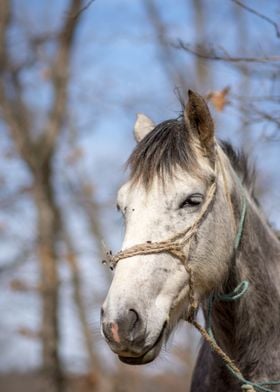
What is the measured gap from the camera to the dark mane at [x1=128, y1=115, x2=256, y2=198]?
12.5ft

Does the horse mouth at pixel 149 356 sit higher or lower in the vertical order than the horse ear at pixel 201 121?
lower

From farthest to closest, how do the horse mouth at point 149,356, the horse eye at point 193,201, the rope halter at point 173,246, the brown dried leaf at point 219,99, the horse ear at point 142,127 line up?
the brown dried leaf at point 219,99 → the horse ear at point 142,127 → the horse eye at point 193,201 → the rope halter at point 173,246 → the horse mouth at point 149,356

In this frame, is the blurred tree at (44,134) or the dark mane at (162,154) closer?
the dark mane at (162,154)

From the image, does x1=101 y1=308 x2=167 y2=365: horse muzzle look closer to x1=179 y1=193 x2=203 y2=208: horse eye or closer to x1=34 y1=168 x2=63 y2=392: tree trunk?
x1=179 y1=193 x2=203 y2=208: horse eye

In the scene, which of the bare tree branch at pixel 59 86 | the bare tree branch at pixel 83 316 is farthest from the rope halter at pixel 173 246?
the bare tree branch at pixel 83 316

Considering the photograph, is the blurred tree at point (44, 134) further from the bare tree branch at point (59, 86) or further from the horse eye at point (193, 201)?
the horse eye at point (193, 201)

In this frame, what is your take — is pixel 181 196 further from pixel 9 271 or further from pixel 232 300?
pixel 9 271

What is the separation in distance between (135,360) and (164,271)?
47cm

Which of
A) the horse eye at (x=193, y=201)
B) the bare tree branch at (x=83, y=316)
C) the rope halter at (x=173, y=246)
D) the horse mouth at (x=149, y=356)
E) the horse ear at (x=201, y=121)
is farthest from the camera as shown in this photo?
the bare tree branch at (x=83, y=316)

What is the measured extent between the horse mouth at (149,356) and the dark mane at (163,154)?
0.82m

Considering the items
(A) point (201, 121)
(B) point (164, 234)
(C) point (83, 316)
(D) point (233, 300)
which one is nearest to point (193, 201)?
(B) point (164, 234)

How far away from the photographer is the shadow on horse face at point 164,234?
11.0 ft

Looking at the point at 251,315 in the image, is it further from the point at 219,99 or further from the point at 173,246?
the point at 219,99

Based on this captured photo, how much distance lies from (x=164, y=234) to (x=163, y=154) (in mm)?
474
